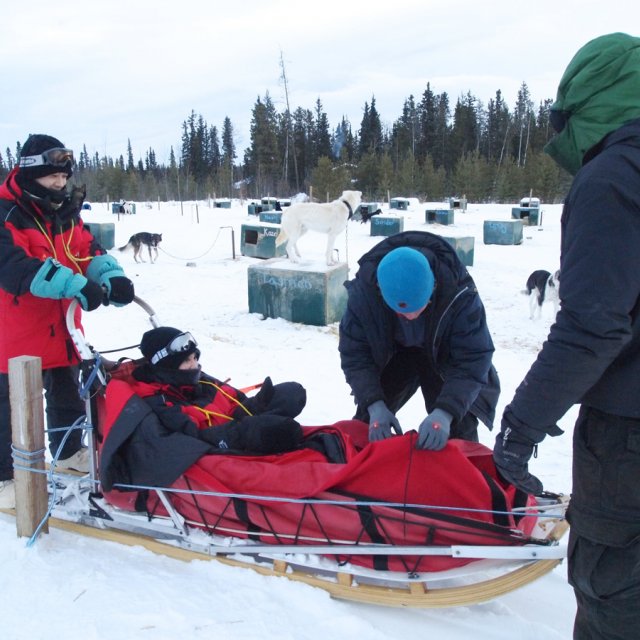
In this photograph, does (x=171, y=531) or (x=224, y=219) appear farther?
(x=224, y=219)

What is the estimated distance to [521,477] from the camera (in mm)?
1339

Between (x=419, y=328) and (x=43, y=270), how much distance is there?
138 centimetres

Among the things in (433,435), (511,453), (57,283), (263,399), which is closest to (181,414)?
(263,399)

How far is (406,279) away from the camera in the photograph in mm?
1922

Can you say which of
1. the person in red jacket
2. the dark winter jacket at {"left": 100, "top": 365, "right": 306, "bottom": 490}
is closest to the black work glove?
the person in red jacket

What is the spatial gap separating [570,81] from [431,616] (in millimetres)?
1496

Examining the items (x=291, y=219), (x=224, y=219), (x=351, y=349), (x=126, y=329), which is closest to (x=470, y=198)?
(x=224, y=219)

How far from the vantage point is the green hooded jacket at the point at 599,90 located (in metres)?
1.14

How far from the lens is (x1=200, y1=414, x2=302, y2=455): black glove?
2.11 meters

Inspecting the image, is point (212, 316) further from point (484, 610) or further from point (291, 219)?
point (484, 610)

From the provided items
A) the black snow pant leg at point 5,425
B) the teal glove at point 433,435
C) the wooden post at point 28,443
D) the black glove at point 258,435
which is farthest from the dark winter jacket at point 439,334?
the black snow pant leg at point 5,425

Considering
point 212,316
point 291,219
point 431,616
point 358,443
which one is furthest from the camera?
point 291,219

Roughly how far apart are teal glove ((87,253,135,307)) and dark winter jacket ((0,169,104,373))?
2.1 inches

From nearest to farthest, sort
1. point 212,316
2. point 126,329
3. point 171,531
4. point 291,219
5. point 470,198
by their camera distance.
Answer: point 171,531
point 126,329
point 212,316
point 291,219
point 470,198
